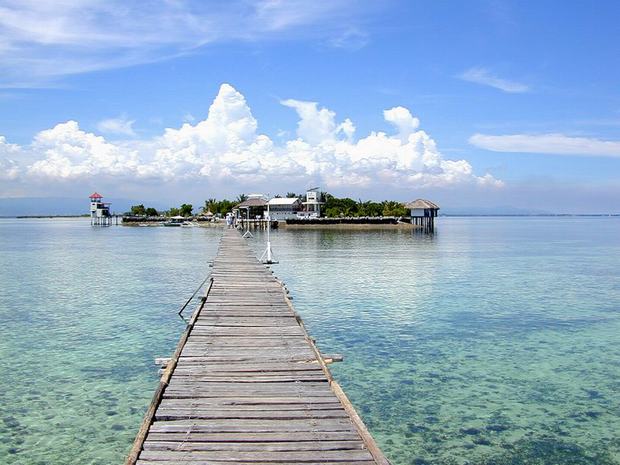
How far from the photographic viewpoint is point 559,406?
1046 cm

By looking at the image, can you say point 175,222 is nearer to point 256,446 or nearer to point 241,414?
point 241,414

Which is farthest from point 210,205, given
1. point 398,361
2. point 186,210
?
point 398,361

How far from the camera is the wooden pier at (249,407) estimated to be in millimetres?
5766

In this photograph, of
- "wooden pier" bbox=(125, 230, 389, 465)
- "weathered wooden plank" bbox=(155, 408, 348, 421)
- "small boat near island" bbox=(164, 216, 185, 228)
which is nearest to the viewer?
"wooden pier" bbox=(125, 230, 389, 465)

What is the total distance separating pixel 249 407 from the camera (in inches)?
278

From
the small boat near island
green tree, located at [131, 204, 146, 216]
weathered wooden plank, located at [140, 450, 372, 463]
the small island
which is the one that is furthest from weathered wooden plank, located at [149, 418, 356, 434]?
green tree, located at [131, 204, 146, 216]

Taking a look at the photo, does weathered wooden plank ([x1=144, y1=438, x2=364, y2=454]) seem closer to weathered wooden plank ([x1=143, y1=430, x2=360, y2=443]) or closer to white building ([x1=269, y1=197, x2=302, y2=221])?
weathered wooden plank ([x1=143, y1=430, x2=360, y2=443])

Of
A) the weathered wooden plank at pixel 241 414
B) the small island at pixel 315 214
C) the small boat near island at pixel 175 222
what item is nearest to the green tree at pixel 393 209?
the small island at pixel 315 214

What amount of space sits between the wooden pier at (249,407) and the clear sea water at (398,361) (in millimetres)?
1612

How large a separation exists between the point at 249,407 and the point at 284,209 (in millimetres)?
115956

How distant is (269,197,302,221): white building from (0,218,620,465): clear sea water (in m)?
90.8

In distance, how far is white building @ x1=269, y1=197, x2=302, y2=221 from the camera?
4732 inches

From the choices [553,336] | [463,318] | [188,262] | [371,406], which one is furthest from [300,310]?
[188,262]

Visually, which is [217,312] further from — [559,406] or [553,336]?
[553,336]
